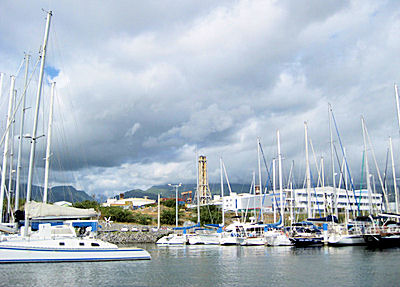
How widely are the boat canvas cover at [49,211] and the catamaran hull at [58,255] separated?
2.97m

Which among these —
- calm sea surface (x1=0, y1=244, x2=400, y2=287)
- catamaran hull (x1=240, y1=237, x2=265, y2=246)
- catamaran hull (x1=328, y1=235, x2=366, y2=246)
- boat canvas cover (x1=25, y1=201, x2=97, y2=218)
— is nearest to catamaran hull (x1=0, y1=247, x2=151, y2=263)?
calm sea surface (x1=0, y1=244, x2=400, y2=287)

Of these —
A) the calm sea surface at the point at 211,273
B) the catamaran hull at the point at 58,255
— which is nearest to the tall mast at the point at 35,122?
the catamaran hull at the point at 58,255

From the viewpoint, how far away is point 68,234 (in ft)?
113

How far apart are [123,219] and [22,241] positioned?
78.1 metres

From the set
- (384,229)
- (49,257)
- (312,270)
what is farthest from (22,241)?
(384,229)

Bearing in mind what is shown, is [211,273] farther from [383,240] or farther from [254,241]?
[254,241]

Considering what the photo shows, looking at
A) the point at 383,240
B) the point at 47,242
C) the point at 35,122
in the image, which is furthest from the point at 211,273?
the point at 383,240

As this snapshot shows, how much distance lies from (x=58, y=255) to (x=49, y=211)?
3.95 meters

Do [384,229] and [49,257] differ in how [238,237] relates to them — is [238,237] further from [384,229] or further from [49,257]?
[49,257]

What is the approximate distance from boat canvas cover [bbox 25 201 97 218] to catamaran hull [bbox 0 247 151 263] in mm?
2970

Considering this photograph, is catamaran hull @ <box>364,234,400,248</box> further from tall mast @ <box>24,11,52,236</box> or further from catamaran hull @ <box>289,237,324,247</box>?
tall mast @ <box>24,11,52,236</box>

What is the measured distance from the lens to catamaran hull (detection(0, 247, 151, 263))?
3183 centimetres

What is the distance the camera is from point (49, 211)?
33250mm

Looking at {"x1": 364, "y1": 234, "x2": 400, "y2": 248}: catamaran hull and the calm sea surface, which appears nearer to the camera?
the calm sea surface
